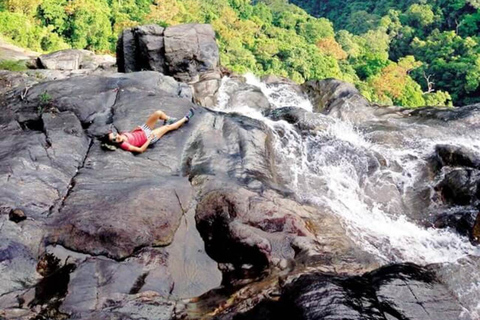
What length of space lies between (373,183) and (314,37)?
56.3 meters

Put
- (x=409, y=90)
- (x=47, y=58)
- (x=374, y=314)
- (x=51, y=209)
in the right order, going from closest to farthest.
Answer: (x=374, y=314)
(x=51, y=209)
(x=47, y=58)
(x=409, y=90)

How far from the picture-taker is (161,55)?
18.1m

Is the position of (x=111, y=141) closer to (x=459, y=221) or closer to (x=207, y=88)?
(x=459, y=221)

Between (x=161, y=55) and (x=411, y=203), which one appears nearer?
(x=411, y=203)

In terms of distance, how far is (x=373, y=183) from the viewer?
37.3 ft

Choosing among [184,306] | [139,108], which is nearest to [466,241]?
[184,306]

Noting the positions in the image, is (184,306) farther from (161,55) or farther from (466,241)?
(161,55)

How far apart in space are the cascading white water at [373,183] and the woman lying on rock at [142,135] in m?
3.14

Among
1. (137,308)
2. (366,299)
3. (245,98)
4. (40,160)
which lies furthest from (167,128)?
(245,98)

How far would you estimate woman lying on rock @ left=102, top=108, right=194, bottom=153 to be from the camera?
30.5ft

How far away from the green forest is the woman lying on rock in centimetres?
2064

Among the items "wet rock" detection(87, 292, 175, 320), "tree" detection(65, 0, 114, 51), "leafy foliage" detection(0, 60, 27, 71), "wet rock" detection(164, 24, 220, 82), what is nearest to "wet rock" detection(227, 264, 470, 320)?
"wet rock" detection(87, 292, 175, 320)

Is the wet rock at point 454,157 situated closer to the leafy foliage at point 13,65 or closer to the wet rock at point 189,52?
the wet rock at point 189,52

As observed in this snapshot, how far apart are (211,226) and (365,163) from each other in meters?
5.94
